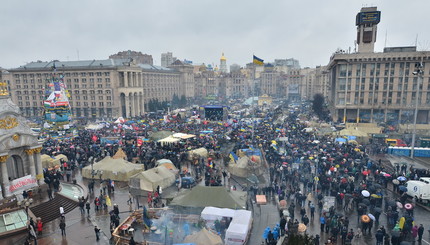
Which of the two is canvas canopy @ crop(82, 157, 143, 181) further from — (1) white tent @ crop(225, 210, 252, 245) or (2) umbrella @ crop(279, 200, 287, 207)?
(2) umbrella @ crop(279, 200, 287, 207)

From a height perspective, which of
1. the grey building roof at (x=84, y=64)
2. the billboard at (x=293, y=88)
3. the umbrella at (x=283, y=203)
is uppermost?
the grey building roof at (x=84, y=64)

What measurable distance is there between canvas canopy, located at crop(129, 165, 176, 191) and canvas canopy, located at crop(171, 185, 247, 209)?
471 centimetres

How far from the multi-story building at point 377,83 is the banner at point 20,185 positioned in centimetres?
5261

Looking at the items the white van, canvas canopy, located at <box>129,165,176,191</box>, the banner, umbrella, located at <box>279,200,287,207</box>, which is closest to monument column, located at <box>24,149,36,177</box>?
the banner

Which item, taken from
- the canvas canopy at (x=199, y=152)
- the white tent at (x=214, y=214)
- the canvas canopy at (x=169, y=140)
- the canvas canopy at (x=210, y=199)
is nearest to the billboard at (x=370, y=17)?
the canvas canopy at (x=169, y=140)

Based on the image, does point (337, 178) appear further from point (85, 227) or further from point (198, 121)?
point (198, 121)

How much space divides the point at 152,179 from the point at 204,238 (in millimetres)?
10240

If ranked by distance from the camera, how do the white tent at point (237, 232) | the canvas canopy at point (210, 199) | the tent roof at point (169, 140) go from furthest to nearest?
the tent roof at point (169, 140) < the canvas canopy at point (210, 199) < the white tent at point (237, 232)

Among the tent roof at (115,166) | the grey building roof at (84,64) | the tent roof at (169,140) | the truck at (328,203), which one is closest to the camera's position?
the truck at (328,203)

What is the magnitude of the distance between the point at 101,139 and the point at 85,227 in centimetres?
2153

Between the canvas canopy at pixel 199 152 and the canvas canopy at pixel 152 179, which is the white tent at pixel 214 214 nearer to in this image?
the canvas canopy at pixel 152 179

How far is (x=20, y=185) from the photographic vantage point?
20203 millimetres

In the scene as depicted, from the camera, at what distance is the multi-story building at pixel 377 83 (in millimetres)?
54688

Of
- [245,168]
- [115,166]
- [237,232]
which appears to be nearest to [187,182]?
[245,168]
